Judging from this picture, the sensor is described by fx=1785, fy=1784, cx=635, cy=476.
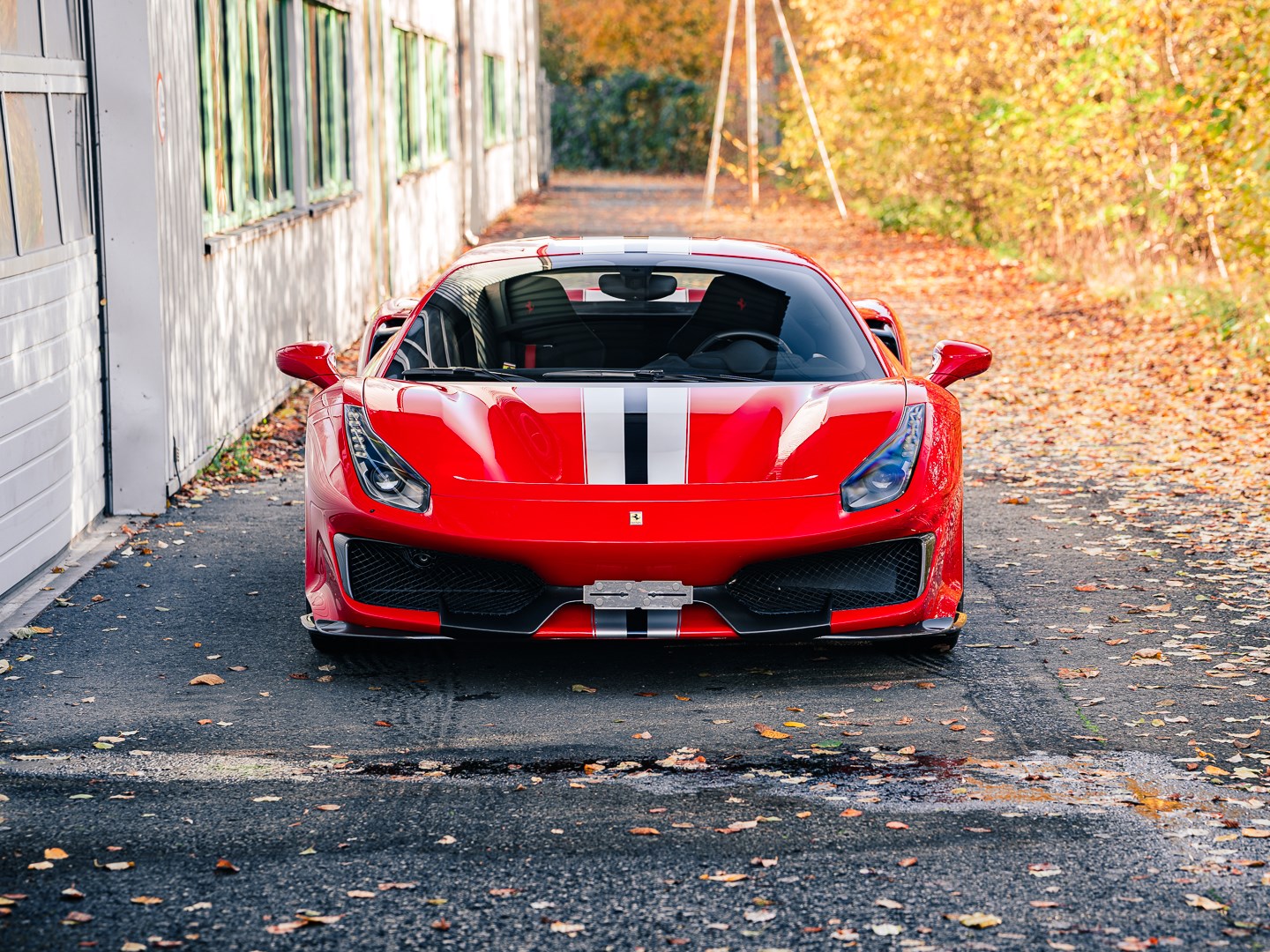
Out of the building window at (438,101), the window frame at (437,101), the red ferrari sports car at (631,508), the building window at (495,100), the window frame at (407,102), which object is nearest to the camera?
the red ferrari sports car at (631,508)

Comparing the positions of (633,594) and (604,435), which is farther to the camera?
(604,435)

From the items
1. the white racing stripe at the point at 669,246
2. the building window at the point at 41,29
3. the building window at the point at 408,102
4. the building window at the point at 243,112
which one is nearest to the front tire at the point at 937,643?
the white racing stripe at the point at 669,246

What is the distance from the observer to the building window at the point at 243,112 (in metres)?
10.7

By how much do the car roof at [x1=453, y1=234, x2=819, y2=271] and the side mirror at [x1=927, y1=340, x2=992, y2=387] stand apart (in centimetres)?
68

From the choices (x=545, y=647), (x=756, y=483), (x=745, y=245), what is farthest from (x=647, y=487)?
(x=745, y=245)

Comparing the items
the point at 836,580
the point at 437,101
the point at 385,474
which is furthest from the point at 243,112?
the point at 437,101

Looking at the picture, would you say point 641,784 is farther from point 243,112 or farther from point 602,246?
point 243,112

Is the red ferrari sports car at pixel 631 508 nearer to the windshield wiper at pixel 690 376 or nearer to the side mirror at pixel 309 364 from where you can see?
the windshield wiper at pixel 690 376

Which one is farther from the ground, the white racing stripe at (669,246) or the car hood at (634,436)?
the white racing stripe at (669,246)

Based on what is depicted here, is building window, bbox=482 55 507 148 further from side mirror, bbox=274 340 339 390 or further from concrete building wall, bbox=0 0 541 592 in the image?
side mirror, bbox=274 340 339 390

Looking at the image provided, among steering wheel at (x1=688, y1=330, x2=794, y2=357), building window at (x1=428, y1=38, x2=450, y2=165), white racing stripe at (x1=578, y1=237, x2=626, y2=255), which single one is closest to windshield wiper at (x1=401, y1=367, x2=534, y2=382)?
steering wheel at (x1=688, y1=330, x2=794, y2=357)

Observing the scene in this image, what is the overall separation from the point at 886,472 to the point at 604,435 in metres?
0.91

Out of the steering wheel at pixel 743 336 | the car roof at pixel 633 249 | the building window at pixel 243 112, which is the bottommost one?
Result: the steering wheel at pixel 743 336

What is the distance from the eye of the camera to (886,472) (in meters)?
5.68
